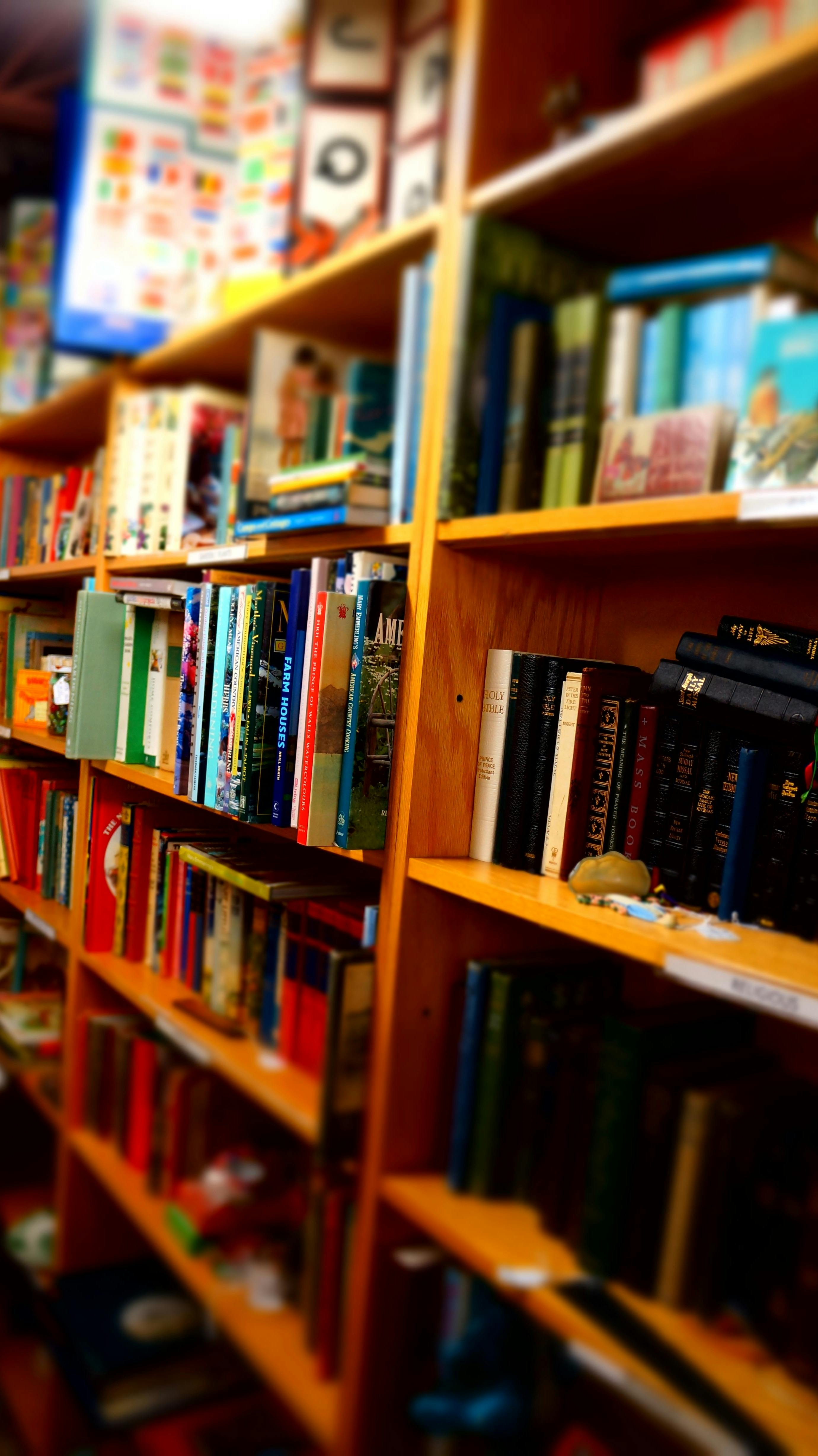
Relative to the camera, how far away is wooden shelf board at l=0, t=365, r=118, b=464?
1.92 meters

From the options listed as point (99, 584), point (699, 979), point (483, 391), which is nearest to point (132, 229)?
point (99, 584)

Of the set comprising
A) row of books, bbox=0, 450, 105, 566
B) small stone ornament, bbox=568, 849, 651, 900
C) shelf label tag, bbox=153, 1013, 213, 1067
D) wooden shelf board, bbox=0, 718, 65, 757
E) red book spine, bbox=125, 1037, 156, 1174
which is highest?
row of books, bbox=0, 450, 105, 566

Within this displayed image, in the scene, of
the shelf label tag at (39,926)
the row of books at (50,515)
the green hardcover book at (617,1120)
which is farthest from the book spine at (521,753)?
the shelf label tag at (39,926)

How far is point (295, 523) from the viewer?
115 centimetres

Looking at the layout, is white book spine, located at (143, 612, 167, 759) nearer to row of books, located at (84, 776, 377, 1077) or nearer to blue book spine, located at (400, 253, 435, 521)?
row of books, located at (84, 776, 377, 1077)

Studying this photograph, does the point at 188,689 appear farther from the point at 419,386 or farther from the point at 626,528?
the point at 626,528

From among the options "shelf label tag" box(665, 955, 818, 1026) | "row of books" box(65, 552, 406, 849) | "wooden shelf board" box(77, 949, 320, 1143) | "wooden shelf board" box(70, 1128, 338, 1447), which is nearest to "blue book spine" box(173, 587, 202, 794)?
"row of books" box(65, 552, 406, 849)

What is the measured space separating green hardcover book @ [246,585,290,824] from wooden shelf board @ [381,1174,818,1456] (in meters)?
0.45

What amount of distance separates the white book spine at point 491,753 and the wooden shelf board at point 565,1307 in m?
0.35

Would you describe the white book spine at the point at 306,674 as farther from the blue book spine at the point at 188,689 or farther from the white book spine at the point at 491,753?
the blue book spine at the point at 188,689

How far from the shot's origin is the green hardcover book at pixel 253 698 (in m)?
1.17

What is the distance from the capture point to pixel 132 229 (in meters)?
1.67

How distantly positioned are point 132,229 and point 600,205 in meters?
1.04

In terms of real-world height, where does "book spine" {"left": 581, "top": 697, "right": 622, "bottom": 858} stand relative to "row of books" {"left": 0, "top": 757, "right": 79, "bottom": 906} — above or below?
above
